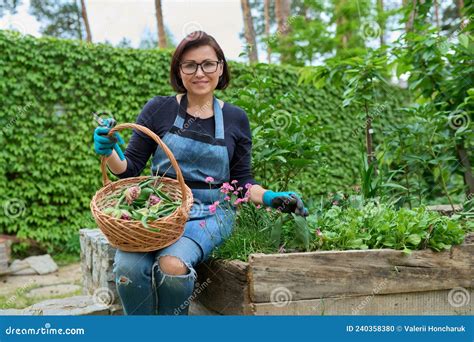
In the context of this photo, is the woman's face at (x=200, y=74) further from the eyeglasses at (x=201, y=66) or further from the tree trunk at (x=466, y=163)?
the tree trunk at (x=466, y=163)

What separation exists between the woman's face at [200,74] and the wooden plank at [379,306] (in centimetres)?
102

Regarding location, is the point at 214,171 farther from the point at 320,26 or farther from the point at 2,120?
the point at 320,26

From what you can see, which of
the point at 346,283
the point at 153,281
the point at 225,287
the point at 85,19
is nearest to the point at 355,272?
the point at 346,283

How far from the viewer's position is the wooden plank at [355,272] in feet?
5.93

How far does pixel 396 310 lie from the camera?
2.00 metres

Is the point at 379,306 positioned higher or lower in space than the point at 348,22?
lower

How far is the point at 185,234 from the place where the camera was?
196 cm
